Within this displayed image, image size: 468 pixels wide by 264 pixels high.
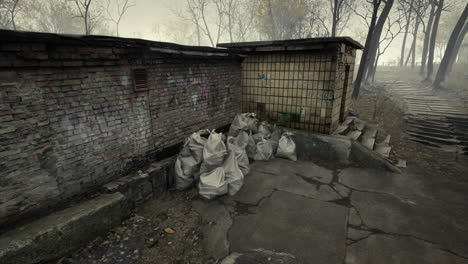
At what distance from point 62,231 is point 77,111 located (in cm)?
153

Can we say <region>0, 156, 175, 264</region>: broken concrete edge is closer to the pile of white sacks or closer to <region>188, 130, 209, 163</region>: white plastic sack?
the pile of white sacks

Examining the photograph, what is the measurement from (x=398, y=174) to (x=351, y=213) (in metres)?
2.13

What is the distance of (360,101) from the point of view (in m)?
10.8

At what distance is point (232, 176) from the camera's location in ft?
13.2

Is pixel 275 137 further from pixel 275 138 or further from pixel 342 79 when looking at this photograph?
pixel 342 79

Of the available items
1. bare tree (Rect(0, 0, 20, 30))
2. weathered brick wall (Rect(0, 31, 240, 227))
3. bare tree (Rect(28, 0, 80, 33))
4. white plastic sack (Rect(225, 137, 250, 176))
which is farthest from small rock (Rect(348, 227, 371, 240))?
bare tree (Rect(28, 0, 80, 33))

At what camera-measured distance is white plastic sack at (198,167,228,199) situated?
380cm

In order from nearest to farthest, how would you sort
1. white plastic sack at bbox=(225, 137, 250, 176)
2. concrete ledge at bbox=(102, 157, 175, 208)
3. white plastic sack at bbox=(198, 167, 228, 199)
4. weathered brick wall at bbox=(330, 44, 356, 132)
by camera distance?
→ 1. concrete ledge at bbox=(102, 157, 175, 208)
2. white plastic sack at bbox=(198, 167, 228, 199)
3. white plastic sack at bbox=(225, 137, 250, 176)
4. weathered brick wall at bbox=(330, 44, 356, 132)

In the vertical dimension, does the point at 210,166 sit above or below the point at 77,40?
below

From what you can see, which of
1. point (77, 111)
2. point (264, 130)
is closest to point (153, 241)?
point (77, 111)

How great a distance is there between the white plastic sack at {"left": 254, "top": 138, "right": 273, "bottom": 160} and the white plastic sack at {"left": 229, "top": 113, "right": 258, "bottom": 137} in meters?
0.54

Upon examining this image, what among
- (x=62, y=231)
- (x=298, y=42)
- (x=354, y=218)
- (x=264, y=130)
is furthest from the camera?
(x=264, y=130)

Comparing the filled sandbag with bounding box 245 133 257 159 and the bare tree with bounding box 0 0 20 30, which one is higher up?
the bare tree with bounding box 0 0 20 30

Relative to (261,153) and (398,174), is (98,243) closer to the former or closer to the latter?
(261,153)
